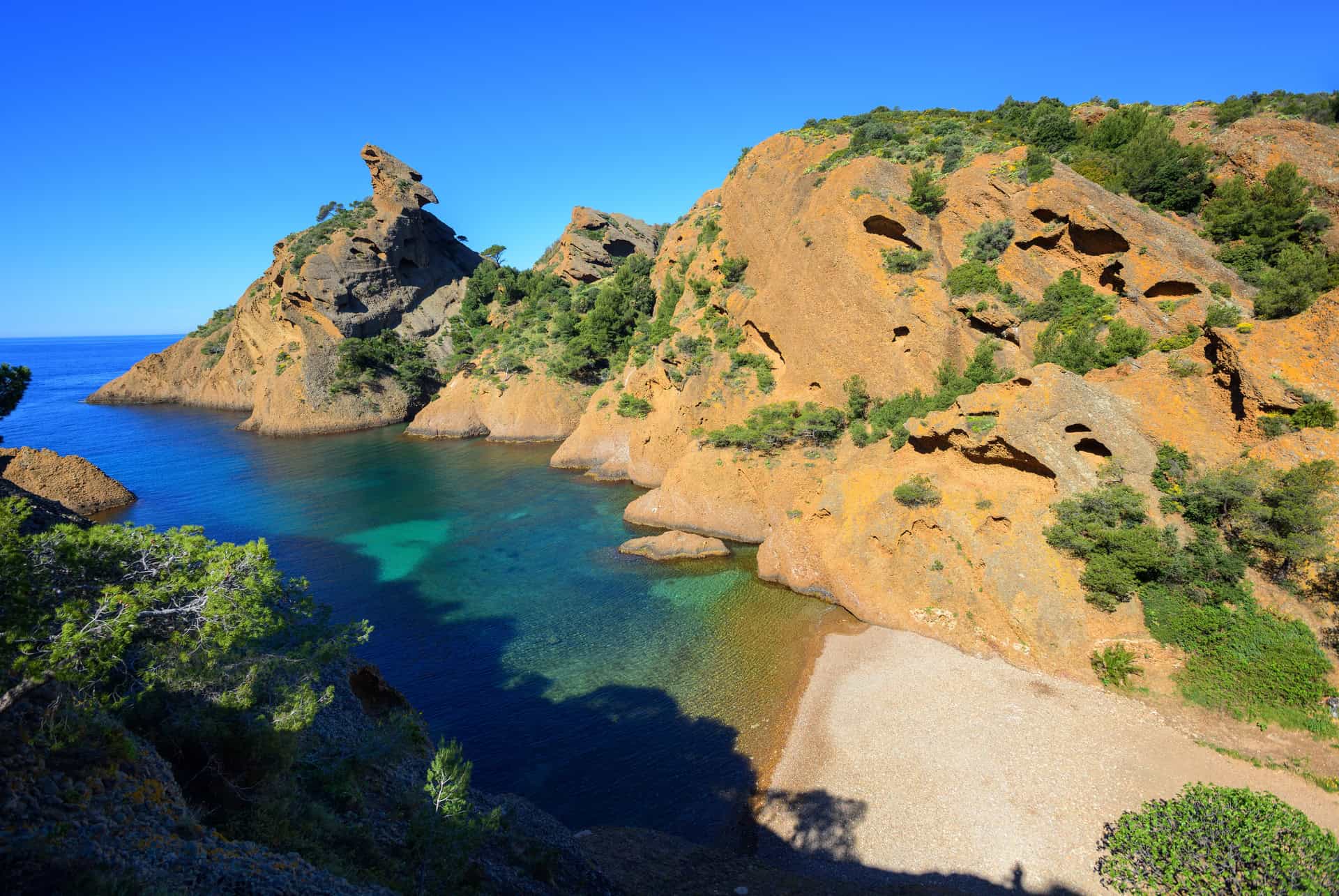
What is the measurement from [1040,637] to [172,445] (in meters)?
66.4

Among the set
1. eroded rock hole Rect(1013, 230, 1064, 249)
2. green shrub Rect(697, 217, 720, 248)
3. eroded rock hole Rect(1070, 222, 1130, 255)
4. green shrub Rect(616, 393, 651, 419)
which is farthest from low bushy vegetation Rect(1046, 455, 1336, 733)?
green shrub Rect(697, 217, 720, 248)

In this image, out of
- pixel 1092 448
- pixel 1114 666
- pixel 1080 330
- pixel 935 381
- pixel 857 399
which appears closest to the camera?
pixel 1114 666

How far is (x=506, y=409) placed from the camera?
50938 millimetres

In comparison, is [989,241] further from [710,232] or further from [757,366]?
[710,232]

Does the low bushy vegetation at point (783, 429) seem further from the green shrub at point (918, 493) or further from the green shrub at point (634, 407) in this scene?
the green shrub at point (634, 407)

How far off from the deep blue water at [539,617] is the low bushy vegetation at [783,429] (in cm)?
586

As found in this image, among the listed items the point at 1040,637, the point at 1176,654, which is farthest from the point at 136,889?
the point at 1176,654

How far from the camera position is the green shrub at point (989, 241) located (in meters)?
25.6

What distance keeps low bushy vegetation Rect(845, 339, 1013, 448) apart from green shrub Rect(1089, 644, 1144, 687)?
32.2ft

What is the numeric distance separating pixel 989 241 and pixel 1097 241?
156 inches

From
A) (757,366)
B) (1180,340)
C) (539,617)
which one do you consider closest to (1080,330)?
(1180,340)

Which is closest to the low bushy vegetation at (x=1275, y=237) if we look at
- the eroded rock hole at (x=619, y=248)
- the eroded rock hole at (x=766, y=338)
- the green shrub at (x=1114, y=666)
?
the green shrub at (x=1114, y=666)

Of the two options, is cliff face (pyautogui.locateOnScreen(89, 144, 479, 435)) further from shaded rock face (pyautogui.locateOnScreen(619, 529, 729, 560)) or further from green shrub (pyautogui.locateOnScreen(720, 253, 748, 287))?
shaded rock face (pyautogui.locateOnScreen(619, 529, 729, 560))

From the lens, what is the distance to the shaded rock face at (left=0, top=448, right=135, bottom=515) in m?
33.3
